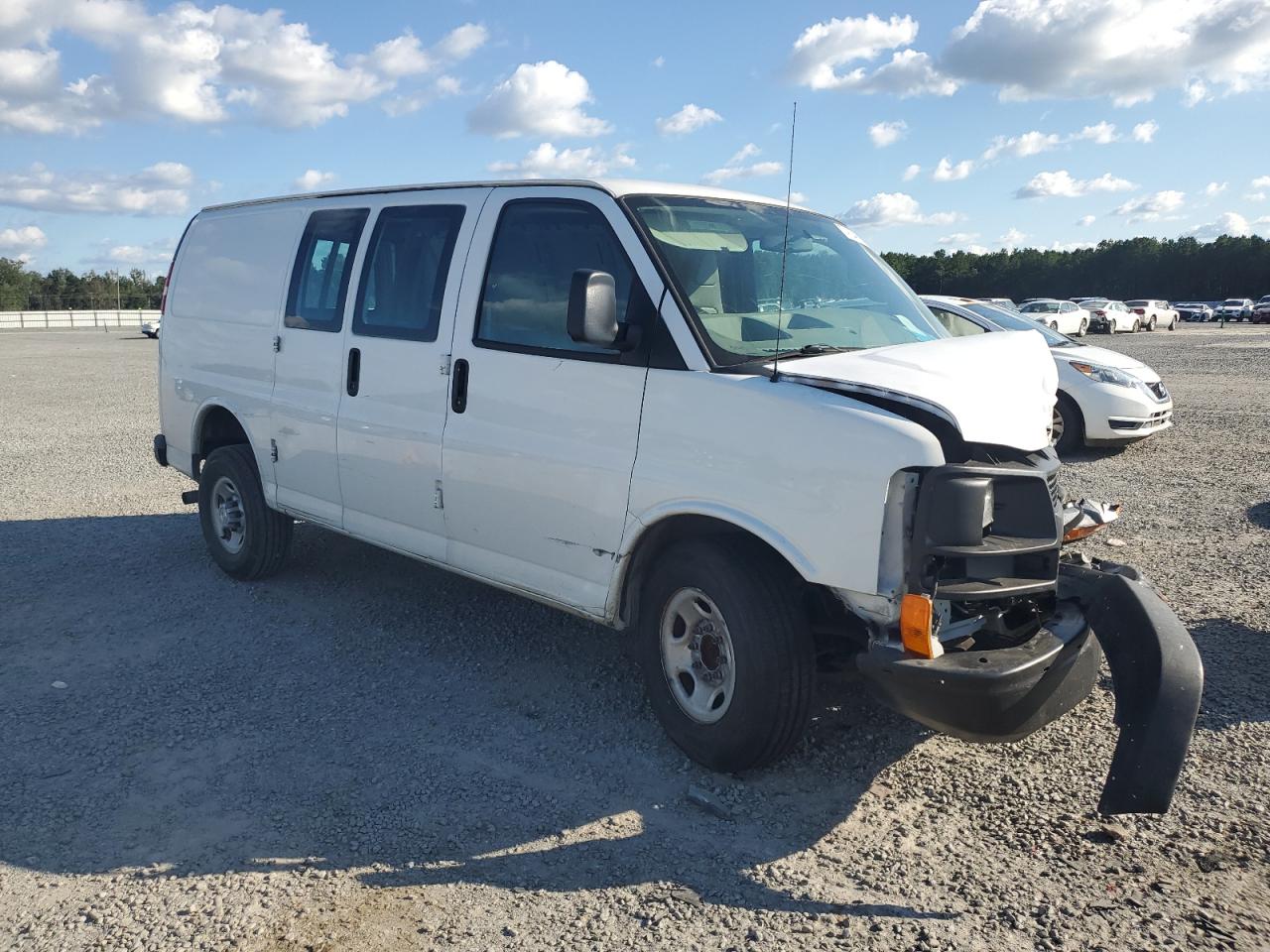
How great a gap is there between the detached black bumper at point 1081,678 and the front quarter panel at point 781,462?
38cm

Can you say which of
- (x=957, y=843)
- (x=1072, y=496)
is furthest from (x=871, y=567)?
(x=1072, y=496)

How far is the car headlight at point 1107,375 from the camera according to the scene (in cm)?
1077

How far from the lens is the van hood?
136 inches

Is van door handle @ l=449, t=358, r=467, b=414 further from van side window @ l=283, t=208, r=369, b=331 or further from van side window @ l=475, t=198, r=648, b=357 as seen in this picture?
van side window @ l=283, t=208, r=369, b=331

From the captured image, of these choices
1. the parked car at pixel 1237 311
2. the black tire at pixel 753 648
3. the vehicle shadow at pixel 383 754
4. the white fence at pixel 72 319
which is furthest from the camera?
the white fence at pixel 72 319

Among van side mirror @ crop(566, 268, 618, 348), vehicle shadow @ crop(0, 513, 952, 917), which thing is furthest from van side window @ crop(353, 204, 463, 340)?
vehicle shadow @ crop(0, 513, 952, 917)

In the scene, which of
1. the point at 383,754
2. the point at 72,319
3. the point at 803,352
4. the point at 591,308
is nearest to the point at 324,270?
the point at 591,308

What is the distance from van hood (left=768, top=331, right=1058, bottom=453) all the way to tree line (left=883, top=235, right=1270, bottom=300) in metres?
78.9

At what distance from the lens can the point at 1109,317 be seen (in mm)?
43906

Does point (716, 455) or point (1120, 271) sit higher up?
point (1120, 271)

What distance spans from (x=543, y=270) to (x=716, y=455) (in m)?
1.35

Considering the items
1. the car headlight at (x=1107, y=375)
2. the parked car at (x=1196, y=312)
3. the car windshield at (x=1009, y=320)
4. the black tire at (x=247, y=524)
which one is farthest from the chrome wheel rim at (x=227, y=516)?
the parked car at (x=1196, y=312)

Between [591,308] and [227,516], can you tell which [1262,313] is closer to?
[227,516]

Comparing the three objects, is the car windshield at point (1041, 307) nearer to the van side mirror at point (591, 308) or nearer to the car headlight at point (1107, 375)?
the car headlight at point (1107, 375)
